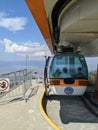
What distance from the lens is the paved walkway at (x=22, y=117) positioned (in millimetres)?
8930

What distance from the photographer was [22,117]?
33.0 feet

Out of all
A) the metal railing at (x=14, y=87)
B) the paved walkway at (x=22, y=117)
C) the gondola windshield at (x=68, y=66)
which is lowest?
the paved walkway at (x=22, y=117)

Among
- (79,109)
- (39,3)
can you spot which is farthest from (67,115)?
(39,3)

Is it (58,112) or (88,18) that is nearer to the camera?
(88,18)

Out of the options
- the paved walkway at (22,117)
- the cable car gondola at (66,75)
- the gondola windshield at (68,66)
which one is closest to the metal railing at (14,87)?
the paved walkway at (22,117)

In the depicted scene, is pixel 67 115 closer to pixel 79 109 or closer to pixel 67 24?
pixel 79 109

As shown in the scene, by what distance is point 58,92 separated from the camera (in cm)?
1540

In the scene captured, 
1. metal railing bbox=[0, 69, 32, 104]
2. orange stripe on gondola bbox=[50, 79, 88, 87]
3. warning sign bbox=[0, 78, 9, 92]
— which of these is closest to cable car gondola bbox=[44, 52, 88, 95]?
orange stripe on gondola bbox=[50, 79, 88, 87]

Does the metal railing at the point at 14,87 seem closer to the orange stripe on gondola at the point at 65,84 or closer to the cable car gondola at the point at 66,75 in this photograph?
the cable car gondola at the point at 66,75

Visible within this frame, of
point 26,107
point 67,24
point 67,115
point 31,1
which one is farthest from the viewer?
point 67,115

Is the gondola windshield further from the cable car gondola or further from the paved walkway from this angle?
the paved walkway

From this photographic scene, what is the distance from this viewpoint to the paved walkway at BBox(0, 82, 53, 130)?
8.93m

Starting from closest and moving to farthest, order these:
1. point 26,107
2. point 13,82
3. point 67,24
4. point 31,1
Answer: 1. point 31,1
2. point 67,24
3. point 26,107
4. point 13,82

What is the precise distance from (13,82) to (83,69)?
397 centimetres
